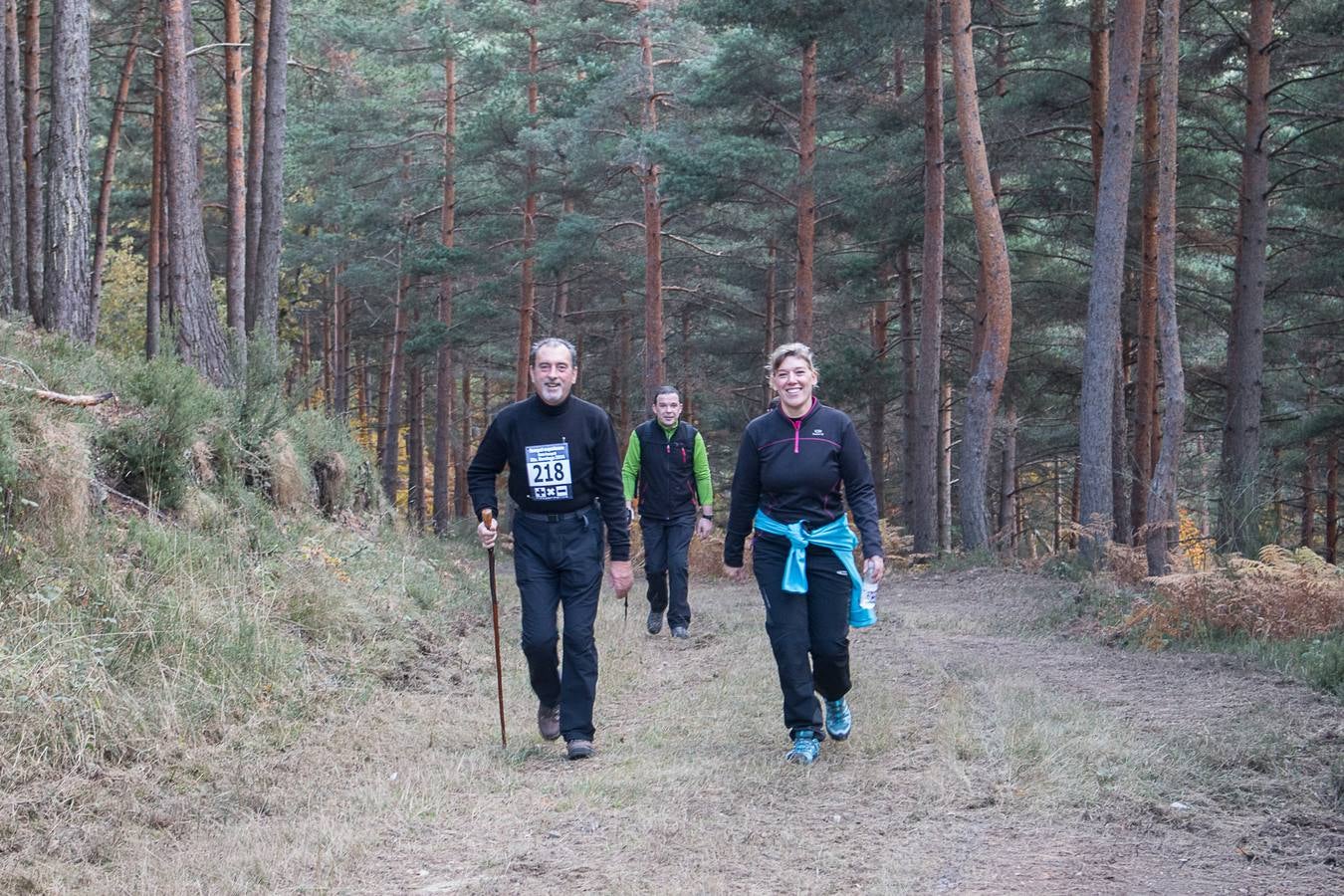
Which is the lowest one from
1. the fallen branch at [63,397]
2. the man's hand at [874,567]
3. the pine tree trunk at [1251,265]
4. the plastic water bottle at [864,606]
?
the plastic water bottle at [864,606]

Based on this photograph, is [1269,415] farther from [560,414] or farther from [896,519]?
[560,414]

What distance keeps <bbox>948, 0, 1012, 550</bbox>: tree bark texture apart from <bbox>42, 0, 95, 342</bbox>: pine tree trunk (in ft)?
34.9

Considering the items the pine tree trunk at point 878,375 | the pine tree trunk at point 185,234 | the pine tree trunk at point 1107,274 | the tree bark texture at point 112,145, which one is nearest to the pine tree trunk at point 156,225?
the tree bark texture at point 112,145

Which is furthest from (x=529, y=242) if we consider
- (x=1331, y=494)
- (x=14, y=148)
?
(x=1331, y=494)

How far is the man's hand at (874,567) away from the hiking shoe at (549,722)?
201cm

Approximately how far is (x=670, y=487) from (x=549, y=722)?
4418 mm

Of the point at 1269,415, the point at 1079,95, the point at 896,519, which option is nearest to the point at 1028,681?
the point at 1079,95

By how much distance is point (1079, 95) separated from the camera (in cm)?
1900

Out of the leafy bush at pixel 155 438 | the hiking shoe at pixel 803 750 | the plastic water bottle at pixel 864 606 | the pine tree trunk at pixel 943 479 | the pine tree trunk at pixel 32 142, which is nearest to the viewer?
the hiking shoe at pixel 803 750

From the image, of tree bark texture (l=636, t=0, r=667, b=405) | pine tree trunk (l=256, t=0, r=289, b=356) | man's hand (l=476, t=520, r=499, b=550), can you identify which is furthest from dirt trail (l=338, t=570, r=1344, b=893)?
tree bark texture (l=636, t=0, r=667, b=405)

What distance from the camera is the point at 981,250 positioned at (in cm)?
1703

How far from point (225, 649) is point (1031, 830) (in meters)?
4.71

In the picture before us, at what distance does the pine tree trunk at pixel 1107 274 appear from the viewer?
563 inches

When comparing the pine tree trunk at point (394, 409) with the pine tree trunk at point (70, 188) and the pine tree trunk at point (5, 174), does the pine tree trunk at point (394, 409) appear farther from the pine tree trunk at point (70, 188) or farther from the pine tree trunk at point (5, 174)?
the pine tree trunk at point (70, 188)
